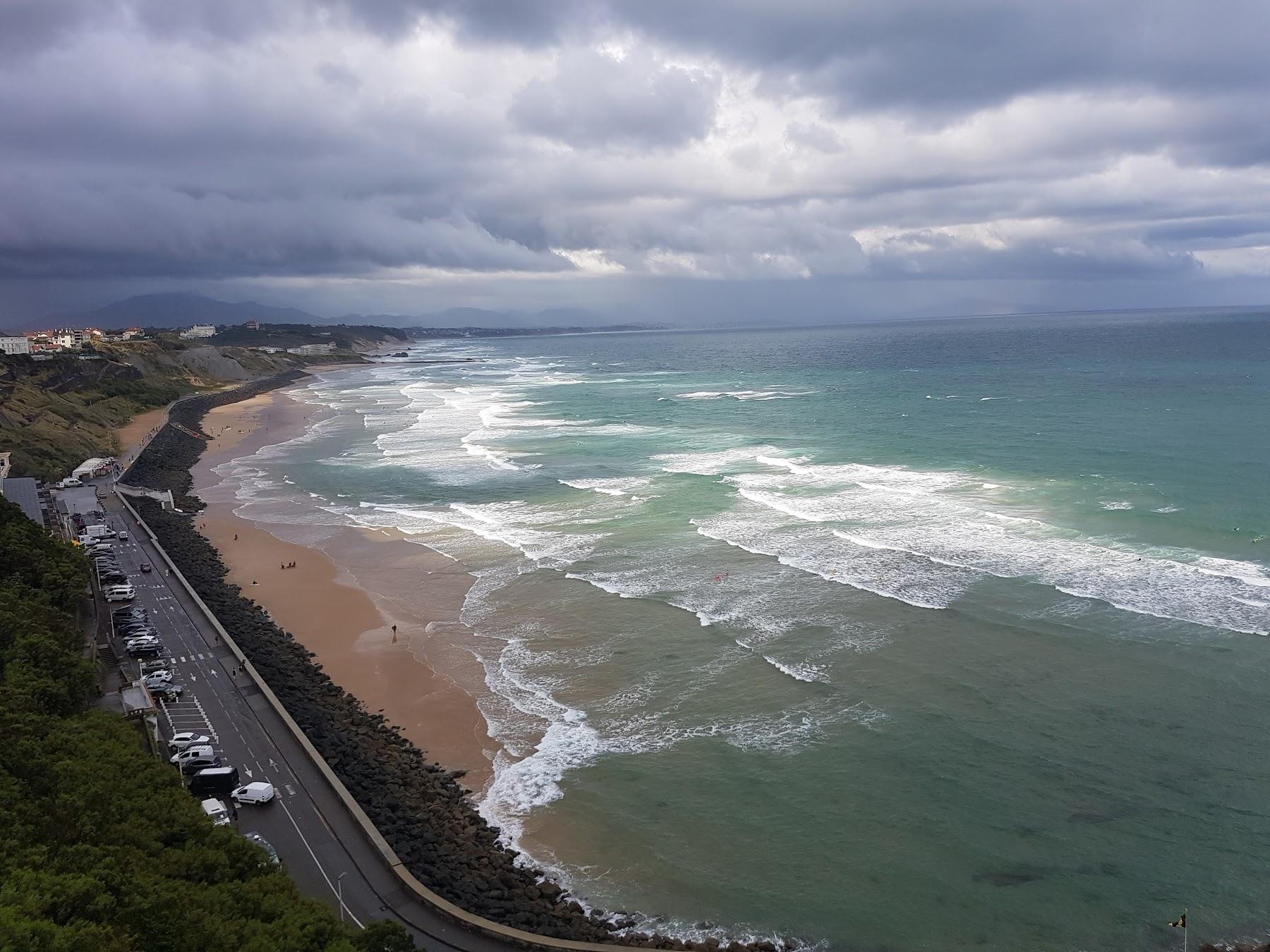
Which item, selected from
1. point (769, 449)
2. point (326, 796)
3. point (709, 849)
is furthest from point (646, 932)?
point (769, 449)

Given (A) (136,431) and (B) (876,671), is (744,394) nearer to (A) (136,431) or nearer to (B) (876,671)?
(A) (136,431)

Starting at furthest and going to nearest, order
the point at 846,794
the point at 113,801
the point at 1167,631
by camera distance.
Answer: the point at 1167,631 < the point at 846,794 < the point at 113,801

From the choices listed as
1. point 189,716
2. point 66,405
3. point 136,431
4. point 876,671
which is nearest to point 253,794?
point 189,716

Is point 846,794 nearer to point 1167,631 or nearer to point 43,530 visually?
point 1167,631

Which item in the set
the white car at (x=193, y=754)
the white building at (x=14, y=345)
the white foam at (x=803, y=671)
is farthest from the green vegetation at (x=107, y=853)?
the white building at (x=14, y=345)

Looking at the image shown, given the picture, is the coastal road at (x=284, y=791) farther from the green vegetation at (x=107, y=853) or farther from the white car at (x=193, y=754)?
the green vegetation at (x=107, y=853)

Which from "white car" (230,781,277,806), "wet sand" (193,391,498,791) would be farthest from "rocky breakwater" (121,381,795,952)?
"white car" (230,781,277,806)

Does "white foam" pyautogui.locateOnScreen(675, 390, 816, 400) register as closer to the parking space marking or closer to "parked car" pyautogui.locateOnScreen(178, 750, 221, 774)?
the parking space marking
